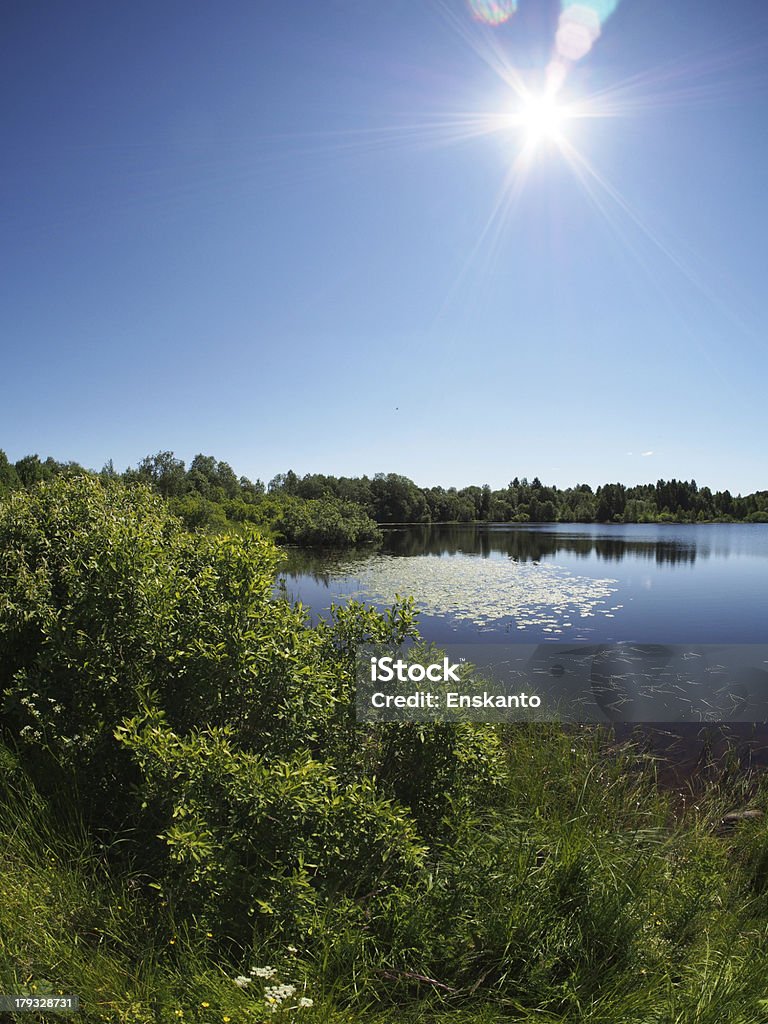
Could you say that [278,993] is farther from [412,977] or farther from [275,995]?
[412,977]

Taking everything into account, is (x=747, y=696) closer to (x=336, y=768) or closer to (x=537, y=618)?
(x=537, y=618)

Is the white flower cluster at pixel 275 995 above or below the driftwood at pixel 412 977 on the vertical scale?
above

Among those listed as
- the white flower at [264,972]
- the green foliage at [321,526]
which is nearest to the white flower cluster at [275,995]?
the white flower at [264,972]

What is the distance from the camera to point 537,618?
17.5 metres

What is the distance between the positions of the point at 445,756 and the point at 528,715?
4890 mm

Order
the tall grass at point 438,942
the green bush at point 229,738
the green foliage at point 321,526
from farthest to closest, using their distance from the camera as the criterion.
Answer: the green foliage at point 321,526
the green bush at point 229,738
the tall grass at point 438,942

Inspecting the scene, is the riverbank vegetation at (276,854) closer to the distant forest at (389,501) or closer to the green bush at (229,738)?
the green bush at (229,738)

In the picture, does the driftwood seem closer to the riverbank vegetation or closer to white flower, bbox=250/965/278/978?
the riverbank vegetation

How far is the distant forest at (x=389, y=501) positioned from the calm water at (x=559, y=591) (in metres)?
13.5

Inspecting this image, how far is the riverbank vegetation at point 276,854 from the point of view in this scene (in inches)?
98.1

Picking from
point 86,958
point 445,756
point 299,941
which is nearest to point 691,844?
point 445,756

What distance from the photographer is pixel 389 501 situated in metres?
94.6

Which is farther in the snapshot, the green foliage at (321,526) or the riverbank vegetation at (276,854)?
the green foliage at (321,526)

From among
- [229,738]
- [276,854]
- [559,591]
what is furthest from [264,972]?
[559,591]
